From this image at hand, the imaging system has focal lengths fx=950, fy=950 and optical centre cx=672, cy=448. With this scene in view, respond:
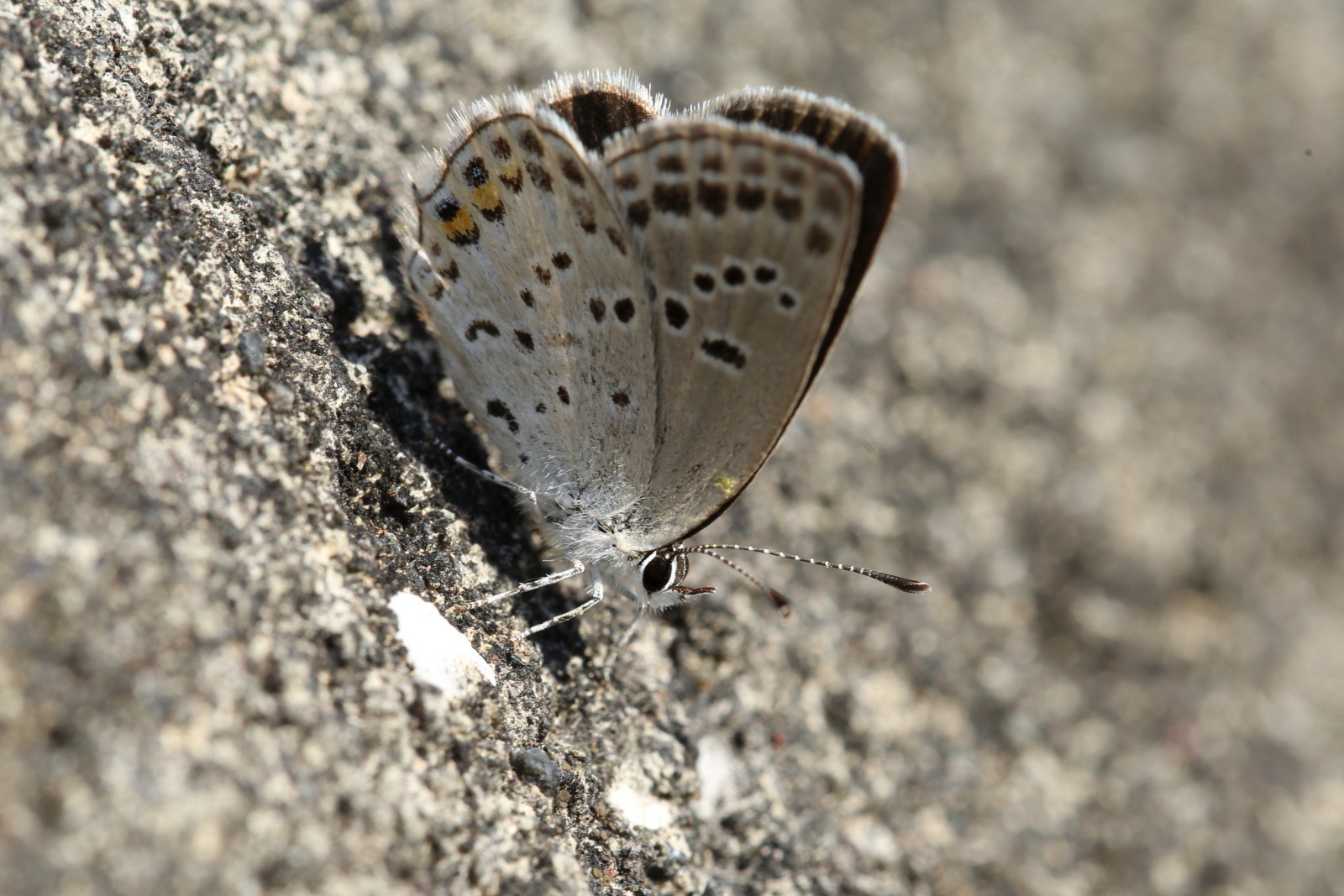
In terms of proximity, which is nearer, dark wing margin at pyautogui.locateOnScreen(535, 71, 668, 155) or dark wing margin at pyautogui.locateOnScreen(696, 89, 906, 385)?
dark wing margin at pyautogui.locateOnScreen(696, 89, 906, 385)

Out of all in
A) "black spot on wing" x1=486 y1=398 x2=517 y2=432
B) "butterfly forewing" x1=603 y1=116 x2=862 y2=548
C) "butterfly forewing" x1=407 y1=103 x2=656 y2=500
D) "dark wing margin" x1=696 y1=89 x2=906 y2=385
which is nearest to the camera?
"butterfly forewing" x1=603 y1=116 x2=862 y2=548

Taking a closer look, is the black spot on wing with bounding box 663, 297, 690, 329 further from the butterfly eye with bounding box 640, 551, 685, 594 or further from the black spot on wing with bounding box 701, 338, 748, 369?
the butterfly eye with bounding box 640, 551, 685, 594

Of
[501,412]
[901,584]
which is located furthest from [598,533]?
[901,584]

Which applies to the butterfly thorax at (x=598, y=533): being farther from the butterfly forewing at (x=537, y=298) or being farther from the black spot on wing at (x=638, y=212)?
the black spot on wing at (x=638, y=212)

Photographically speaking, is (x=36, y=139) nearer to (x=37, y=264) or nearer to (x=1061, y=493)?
(x=37, y=264)

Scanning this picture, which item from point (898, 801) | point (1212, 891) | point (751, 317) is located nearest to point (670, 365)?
point (751, 317)

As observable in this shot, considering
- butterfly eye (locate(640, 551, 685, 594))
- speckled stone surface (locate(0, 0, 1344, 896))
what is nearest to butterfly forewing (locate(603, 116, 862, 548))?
butterfly eye (locate(640, 551, 685, 594))

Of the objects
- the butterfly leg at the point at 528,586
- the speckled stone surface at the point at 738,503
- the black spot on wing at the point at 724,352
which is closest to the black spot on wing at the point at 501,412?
the speckled stone surface at the point at 738,503

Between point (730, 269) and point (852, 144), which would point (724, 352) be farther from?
point (852, 144)
